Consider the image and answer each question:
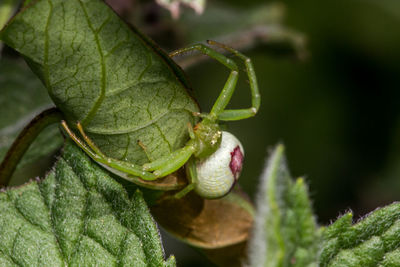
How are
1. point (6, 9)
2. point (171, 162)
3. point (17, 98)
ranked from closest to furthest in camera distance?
point (171, 162)
point (6, 9)
point (17, 98)

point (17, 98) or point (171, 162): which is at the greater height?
point (17, 98)

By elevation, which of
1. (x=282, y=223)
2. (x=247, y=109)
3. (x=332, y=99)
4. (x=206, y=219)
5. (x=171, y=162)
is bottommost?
(x=282, y=223)

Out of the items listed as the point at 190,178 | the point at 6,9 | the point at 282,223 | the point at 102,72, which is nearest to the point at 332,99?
the point at 190,178

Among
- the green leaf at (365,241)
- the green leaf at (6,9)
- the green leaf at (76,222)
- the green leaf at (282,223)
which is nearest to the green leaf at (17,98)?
the green leaf at (6,9)

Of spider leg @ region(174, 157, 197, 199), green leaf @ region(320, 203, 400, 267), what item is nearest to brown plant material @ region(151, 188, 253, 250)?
spider leg @ region(174, 157, 197, 199)

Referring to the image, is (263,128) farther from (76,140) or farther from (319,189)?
(76,140)

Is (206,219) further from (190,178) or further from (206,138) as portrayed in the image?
(206,138)

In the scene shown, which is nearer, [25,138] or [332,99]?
[25,138]

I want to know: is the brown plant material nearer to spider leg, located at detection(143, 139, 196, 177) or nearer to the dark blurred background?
spider leg, located at detection(143, 139, 196, 177)
